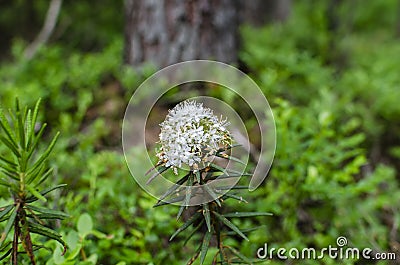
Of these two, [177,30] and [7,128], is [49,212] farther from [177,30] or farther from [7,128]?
[177,30]

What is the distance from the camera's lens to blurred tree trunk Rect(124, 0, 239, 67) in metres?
2.68

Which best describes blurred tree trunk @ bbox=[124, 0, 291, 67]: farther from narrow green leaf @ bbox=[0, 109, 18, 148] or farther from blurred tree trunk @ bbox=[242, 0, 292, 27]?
blurred tree trunk @ bbox=[242, 0, 292, 27]

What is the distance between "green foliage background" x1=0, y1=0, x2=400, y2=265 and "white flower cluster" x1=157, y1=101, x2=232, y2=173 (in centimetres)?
34

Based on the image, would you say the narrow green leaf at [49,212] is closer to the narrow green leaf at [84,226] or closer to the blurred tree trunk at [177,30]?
the narrow green leaf at [84,226]

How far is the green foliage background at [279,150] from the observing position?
1.66 meters

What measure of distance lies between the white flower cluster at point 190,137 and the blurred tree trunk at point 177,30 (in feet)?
5.53

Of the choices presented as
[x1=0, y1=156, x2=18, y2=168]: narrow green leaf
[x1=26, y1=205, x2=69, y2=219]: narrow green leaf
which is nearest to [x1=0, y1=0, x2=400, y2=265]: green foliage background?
[x1=26, y1=205, x2=69, y2=219]: narrow green leaf

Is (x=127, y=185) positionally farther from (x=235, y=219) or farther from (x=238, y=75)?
(x=238, y=75)

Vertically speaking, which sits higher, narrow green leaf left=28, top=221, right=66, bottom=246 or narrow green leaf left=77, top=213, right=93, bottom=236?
narrow green leaf left=77, top=213, right=93, bottom=236

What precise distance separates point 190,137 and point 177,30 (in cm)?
180

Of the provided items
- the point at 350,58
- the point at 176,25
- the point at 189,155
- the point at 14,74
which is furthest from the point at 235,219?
the point at 350,58

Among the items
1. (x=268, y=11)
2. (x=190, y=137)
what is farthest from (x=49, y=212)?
(x=268, y=11)

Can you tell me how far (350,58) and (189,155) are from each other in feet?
10.6

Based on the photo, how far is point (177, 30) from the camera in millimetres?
2693
